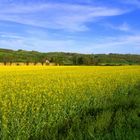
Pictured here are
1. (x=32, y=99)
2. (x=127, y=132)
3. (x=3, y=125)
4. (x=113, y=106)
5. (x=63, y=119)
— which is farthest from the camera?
(x=113, y=106)

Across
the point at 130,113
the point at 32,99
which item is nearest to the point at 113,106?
the point at 130,113

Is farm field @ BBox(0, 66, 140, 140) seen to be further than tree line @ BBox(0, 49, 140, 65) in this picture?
No

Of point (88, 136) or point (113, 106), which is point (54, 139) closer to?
point (88, 136)

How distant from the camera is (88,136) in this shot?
27.3 feet

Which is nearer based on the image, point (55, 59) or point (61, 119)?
point (61, 119)

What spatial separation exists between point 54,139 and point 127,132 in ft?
5.73

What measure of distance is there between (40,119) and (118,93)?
924 centimetres

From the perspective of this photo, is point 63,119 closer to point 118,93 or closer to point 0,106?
point 0,106

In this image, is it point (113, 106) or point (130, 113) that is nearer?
point (130, 113)

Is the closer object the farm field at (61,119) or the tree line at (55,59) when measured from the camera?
the farm field at (61,119)

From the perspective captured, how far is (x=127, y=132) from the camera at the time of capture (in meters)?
8.61

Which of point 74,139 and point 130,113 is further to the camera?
point 130,113

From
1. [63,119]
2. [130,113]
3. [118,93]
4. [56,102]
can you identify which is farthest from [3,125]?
[118,93]

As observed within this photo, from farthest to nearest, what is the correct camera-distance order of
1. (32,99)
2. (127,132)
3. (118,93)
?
(118,93) → (32,99) → (127,132)
